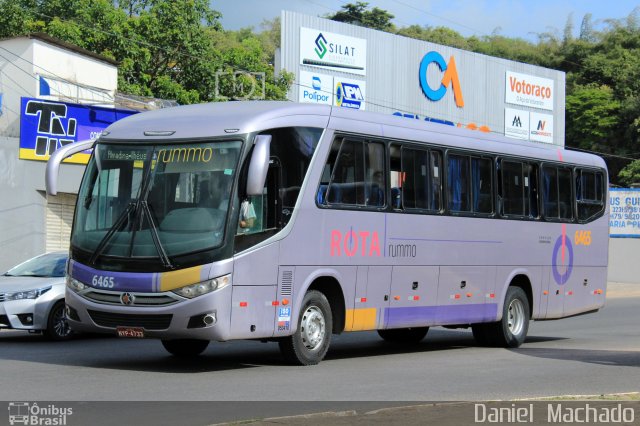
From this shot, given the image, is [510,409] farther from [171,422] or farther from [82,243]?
[82,243]

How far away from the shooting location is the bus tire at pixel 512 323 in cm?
1758

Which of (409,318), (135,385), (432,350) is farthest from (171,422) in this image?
(432,350)

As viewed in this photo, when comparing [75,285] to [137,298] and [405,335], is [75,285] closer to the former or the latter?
[137,298]

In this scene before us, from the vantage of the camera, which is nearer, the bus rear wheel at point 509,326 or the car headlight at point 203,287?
the car headlight at point 203,287

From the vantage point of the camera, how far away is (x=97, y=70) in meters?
33.3

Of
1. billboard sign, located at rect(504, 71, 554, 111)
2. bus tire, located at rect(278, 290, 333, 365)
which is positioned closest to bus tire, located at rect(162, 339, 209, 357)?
bus tire, located at rect(278, 290, 333, 365)

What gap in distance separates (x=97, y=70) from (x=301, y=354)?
21.9 meters

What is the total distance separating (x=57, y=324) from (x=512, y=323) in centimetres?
756

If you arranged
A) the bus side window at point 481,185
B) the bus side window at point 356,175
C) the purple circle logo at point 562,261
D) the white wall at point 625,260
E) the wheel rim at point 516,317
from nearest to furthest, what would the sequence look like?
1. the bus side window at point 356,175
2. the bus side window at point 481,185
3. the wheel rim at point 516,317
4. the purple circle logo at point 562,261
5. the white wall at point 625,260

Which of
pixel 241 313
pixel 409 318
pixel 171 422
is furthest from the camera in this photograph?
pixel 409 318

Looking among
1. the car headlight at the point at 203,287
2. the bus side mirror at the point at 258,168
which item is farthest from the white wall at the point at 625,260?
the car headlight at the point at 203,287

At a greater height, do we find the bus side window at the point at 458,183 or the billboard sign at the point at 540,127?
the billboard sign at the point at 540,127

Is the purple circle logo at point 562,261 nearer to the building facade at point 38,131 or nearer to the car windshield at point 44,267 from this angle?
the car windshield at point 44,267

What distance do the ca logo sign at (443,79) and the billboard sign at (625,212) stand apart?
849 centimetres
